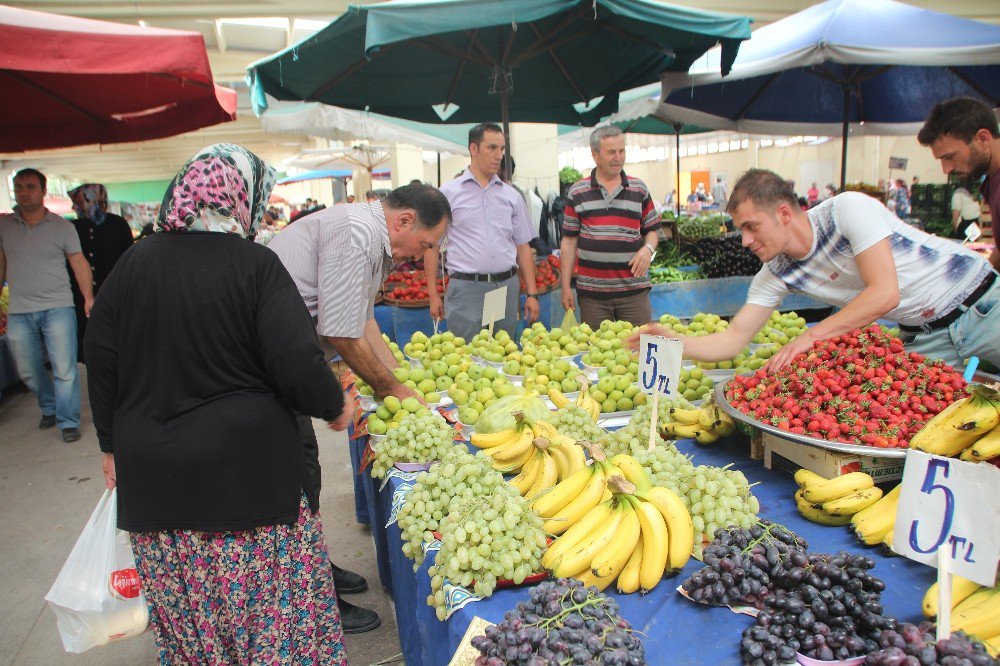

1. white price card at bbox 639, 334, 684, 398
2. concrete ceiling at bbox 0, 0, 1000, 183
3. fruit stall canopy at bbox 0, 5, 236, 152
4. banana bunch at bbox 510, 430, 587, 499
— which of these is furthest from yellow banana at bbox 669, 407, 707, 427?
concrete ceiling at bbox 0, 0, 1000, 183

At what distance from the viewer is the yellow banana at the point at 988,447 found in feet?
5.23

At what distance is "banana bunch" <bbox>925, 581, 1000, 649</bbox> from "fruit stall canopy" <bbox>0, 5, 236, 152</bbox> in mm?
4469

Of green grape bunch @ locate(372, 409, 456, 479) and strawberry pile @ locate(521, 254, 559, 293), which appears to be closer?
green grape bunch @ locate(372, 409, 456, 479)

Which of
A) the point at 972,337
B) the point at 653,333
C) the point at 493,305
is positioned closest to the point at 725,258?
the point at 493,305

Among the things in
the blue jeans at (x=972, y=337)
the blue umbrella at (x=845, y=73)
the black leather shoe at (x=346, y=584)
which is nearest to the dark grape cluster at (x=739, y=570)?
the blue jeans at (x=972, y=337)

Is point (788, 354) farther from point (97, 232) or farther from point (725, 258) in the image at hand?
point (97, 232)

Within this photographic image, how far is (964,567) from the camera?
1.17m

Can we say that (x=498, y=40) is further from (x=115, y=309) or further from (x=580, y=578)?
(x=580, y=578)

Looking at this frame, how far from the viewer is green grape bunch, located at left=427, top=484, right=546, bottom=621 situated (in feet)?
4.83

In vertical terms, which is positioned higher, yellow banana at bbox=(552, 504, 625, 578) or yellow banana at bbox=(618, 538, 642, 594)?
yellow banana at bbox=(552, 504, 625, 578)

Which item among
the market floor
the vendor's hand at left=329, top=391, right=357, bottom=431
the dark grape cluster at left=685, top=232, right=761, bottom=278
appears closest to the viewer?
the vendor's hand at left=329, top=391, right=357, bottom=431

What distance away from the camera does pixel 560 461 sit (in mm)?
1999

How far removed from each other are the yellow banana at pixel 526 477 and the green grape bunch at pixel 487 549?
375mm

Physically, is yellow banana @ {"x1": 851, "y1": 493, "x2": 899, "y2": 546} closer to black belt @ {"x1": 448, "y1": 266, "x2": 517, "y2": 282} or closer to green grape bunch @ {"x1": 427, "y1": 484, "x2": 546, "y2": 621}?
green grape bunch @ {"x1": 427, "y1": 484, "x2": 546, "y2": 621}
